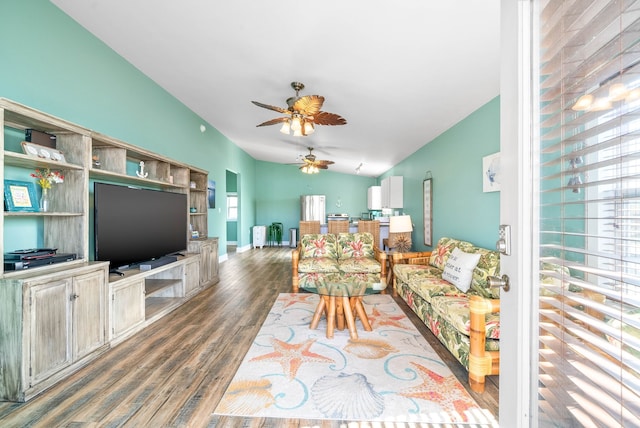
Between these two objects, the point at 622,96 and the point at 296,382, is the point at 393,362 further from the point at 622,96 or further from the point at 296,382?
the point at 622,96

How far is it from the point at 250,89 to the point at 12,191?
2580 mm

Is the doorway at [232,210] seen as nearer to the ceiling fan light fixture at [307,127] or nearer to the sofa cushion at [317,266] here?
the sofa cushion at [317,266]

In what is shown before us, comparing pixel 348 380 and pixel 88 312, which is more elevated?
pixel 88 312

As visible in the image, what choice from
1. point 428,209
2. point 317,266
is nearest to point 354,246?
point 317,266

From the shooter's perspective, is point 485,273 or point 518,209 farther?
point 485,273

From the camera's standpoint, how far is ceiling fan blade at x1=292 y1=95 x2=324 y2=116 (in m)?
2.83

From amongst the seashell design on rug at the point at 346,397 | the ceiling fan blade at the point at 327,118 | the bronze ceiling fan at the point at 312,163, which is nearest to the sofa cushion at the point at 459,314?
the seashell design on rug at the point at 346,397

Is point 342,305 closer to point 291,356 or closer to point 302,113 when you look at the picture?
point 291,356

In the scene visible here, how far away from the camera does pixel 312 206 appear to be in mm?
9391

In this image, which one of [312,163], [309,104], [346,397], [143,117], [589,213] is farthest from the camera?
[312,163]

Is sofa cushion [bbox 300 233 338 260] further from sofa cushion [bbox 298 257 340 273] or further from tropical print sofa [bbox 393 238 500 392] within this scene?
tropical print sofa [bbox 393 238 500 392]

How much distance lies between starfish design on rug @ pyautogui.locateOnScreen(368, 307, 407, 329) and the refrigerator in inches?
247

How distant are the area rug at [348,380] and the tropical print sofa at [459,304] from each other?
0.20 m

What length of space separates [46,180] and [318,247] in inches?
135
